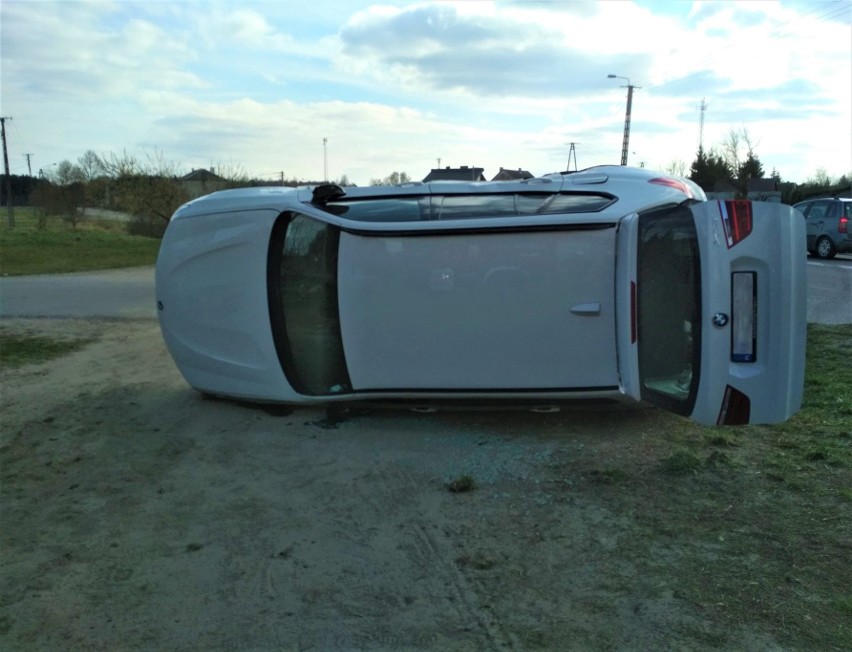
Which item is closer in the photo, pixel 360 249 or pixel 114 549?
pixel 114 549

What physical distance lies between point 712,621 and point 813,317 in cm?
Result: 870

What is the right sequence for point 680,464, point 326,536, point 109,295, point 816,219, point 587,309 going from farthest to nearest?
point 816,219
point 109,295
point 587,309
point 680,464
point 326,536

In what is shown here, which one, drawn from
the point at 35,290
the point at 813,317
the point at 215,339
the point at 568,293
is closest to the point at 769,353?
the point at 568,293

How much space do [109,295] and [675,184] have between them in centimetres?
1199

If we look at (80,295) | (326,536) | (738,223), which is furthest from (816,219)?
(326,536)

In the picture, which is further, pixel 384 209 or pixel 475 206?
pixel 384 209

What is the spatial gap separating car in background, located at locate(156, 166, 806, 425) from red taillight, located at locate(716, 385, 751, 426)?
0.04 feet

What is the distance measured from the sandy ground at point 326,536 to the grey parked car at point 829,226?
17.7 meters

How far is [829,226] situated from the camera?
67.4 feet

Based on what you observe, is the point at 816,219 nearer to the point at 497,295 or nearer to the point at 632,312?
the point at 632,312

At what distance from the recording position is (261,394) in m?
6.15

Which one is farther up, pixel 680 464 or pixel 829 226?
pixel 829 226

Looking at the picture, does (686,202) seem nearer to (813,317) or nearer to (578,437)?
(578,437)

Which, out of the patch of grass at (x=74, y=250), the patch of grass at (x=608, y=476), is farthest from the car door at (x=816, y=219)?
the patch of grass at (x=74, y=250)
